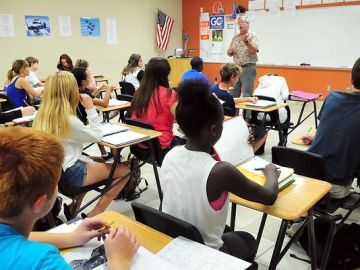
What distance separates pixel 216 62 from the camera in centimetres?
975

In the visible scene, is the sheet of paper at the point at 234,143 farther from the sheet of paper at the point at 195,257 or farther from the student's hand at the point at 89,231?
the student's hand at the point at 89,231

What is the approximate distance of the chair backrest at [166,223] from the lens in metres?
1.29

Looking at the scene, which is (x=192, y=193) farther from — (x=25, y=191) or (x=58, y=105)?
(x=58, y=105)

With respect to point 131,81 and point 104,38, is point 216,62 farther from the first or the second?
point 131,81

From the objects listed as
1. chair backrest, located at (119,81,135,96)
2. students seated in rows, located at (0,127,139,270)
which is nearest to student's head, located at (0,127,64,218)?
students seated in rows, located at (0,127,139,270)

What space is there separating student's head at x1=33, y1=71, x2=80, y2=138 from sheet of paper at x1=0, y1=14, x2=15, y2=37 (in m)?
5.39

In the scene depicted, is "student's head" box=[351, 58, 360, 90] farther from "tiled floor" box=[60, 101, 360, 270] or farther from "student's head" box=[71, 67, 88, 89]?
"student's head" box=[71, 67, 88, 89]

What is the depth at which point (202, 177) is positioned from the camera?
136cm

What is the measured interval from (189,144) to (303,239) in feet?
4.67

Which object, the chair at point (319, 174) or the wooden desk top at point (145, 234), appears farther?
the chair at point (319, 174)

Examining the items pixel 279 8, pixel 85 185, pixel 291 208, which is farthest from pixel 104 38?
pixel 291 208

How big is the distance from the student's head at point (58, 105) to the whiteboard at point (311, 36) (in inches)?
253

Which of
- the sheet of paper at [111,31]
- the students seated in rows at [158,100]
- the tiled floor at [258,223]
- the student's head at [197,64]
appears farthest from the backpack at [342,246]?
the sheet of paper at [111,31]

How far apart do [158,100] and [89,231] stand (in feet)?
6.32
